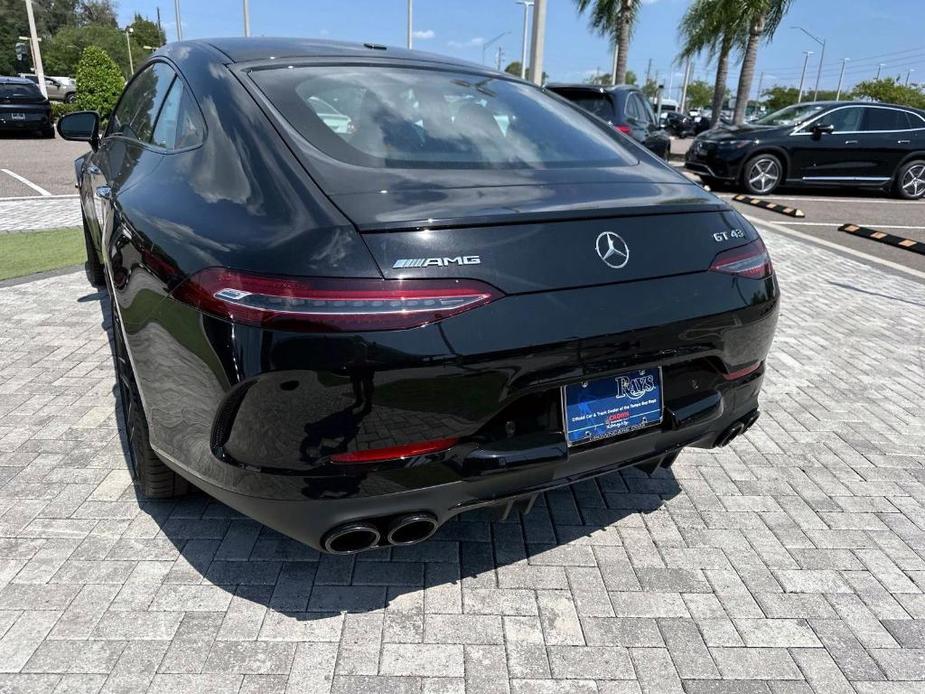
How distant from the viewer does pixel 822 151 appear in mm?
13305

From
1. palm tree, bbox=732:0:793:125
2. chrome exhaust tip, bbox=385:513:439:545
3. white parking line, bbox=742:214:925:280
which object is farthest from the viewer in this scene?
palm tree, bbox=732:0:793:125

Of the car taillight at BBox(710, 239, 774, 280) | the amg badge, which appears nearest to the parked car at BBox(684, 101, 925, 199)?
the car taillight at BBox(710, 239, 774, 280)

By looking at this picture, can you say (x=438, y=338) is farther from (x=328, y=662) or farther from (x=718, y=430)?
(x=718, y=430)

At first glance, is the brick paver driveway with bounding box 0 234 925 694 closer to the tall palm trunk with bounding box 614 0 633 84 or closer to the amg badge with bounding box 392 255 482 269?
the amg badge with bounding box 392 255 482 269

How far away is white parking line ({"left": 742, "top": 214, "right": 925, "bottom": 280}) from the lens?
784 centimetres

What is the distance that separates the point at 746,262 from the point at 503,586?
137cm

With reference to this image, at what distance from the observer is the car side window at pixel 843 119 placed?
518 inches

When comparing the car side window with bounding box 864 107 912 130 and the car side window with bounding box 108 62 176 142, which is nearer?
the car side window with bounding box 108 62 176 142

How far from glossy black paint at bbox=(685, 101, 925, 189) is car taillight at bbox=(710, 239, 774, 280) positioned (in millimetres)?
11763

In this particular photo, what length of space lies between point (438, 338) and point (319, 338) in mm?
294

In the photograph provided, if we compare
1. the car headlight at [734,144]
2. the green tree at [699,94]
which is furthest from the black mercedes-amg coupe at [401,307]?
the green tree at [699,94]

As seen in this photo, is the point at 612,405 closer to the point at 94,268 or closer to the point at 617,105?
the point at 94,268

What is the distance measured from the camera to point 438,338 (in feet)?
5.94

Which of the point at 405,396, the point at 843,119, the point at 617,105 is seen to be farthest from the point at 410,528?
the point at 843,119
